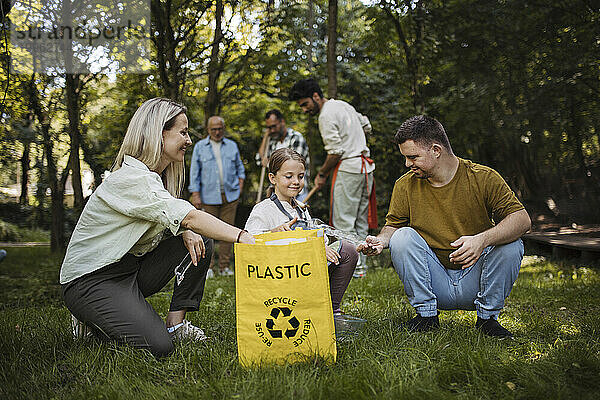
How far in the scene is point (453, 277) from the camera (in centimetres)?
255

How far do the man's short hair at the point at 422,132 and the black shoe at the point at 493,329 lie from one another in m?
0.87

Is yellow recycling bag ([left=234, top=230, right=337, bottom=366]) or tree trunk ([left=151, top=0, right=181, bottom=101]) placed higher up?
tree trunk ([left=151, top=0, right=181, bottom=101])

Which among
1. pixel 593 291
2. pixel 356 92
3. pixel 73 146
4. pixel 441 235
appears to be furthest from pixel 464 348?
pixel 356 92

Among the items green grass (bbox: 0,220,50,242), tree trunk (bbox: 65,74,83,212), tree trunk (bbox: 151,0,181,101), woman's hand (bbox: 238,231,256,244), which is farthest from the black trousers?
green grass (bbox: 0,220,50,242)

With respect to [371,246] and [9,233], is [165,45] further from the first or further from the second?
[9,233]

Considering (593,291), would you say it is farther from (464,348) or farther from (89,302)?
(89,302)

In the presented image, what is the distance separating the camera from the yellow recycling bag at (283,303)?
78.5 inches

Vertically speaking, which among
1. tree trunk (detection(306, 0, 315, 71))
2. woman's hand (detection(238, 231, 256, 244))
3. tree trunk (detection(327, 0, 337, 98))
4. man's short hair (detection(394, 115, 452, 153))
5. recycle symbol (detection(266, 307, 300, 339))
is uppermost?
tree trunk (detection(306, 0, 315, 71))

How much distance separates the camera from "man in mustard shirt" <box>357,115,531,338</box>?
7.94 feet

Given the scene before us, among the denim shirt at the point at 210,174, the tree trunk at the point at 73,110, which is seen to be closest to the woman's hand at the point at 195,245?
the denim shirt at the point at 210,174

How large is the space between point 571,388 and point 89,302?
1953 mm

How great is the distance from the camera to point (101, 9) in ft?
18.4

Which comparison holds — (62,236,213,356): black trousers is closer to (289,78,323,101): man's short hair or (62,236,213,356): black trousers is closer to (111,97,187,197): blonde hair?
(111,97,187,197): blonde hair

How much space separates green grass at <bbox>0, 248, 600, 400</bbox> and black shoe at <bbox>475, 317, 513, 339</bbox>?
0.08 metres
